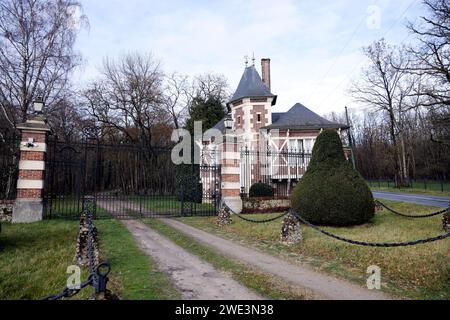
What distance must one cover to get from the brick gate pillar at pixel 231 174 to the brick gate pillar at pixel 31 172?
24.5 feet

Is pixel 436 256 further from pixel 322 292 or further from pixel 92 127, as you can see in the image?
pixel 92 127

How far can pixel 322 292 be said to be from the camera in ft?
14.4

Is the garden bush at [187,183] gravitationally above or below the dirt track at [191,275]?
above

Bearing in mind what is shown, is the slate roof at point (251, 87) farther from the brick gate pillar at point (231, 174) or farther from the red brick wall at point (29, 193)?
the red brick wall at point (29, 193)

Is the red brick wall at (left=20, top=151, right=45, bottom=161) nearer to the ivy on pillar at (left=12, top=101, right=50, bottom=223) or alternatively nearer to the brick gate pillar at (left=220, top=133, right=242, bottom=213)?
the ivy on pillar at (left=12, top=101, right=50, bottom=223)

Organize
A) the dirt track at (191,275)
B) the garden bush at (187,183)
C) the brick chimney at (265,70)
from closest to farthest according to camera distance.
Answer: the dirt track at (191,275)
the garden bush at (187,183)
the brick chimney at (265,70)

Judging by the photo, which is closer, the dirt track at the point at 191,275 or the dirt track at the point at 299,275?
the dirt track at the point at 191,275

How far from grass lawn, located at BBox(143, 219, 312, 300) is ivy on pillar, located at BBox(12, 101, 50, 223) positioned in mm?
5928

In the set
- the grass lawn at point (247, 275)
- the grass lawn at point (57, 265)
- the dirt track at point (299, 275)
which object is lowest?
the dirt track at point (299, 275)

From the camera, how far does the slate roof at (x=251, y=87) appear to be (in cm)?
2543

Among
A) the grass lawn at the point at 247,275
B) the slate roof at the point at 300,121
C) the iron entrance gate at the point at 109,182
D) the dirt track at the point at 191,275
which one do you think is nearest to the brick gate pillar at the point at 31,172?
the iron entrance gate at the point at 109,182
